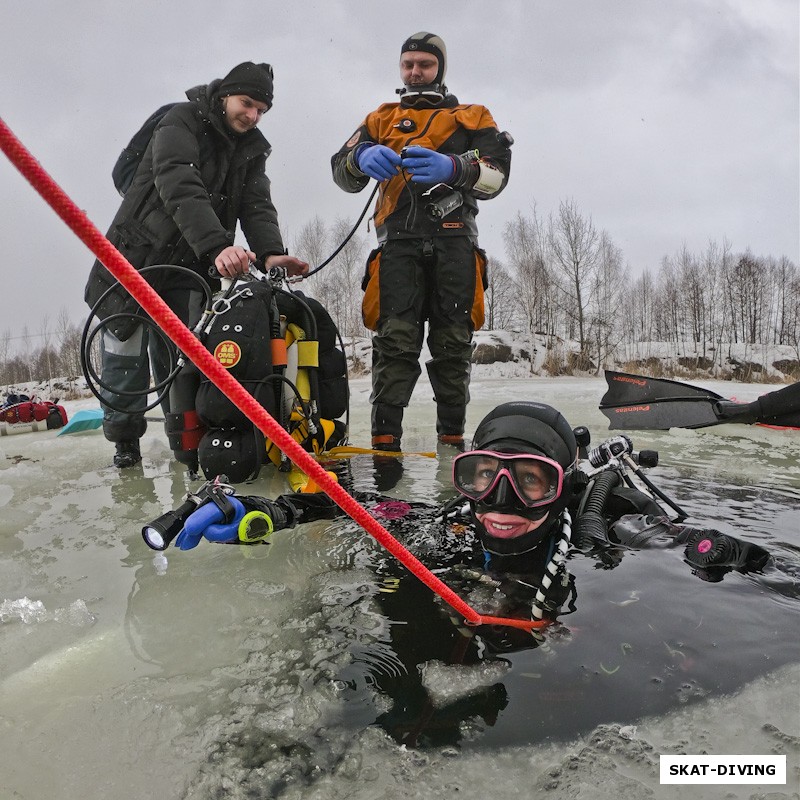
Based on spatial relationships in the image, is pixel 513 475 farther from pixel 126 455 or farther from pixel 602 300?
pixel 602 300

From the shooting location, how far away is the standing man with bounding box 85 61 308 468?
9.45ft

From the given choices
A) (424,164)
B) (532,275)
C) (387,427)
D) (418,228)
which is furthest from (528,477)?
(532,275)

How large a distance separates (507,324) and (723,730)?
34754 millimetres

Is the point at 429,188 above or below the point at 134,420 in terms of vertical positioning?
above

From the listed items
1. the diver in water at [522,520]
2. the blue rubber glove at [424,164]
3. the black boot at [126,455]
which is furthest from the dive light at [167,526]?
the blue rubber glove at [424,164]

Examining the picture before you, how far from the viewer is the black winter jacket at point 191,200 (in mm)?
2877

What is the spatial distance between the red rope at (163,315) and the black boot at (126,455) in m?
2.73

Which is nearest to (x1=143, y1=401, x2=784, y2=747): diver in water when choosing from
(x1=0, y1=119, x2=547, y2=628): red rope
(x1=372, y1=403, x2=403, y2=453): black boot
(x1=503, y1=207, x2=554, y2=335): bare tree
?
(x1=0, y1=119, x2=547, y2=628): red rope

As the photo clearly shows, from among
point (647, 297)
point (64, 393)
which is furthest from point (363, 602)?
point (647, 297)

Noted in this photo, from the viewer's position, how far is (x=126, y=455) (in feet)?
11.4

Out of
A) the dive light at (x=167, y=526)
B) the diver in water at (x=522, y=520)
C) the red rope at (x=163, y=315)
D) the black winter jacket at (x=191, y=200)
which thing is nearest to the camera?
the red rope at (x=163, y=315)

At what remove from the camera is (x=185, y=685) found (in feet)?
4.16

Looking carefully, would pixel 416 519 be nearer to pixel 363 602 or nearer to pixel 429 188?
pixel 363 602

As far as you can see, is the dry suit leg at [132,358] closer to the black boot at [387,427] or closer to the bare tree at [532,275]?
the black boot at [387,427]
